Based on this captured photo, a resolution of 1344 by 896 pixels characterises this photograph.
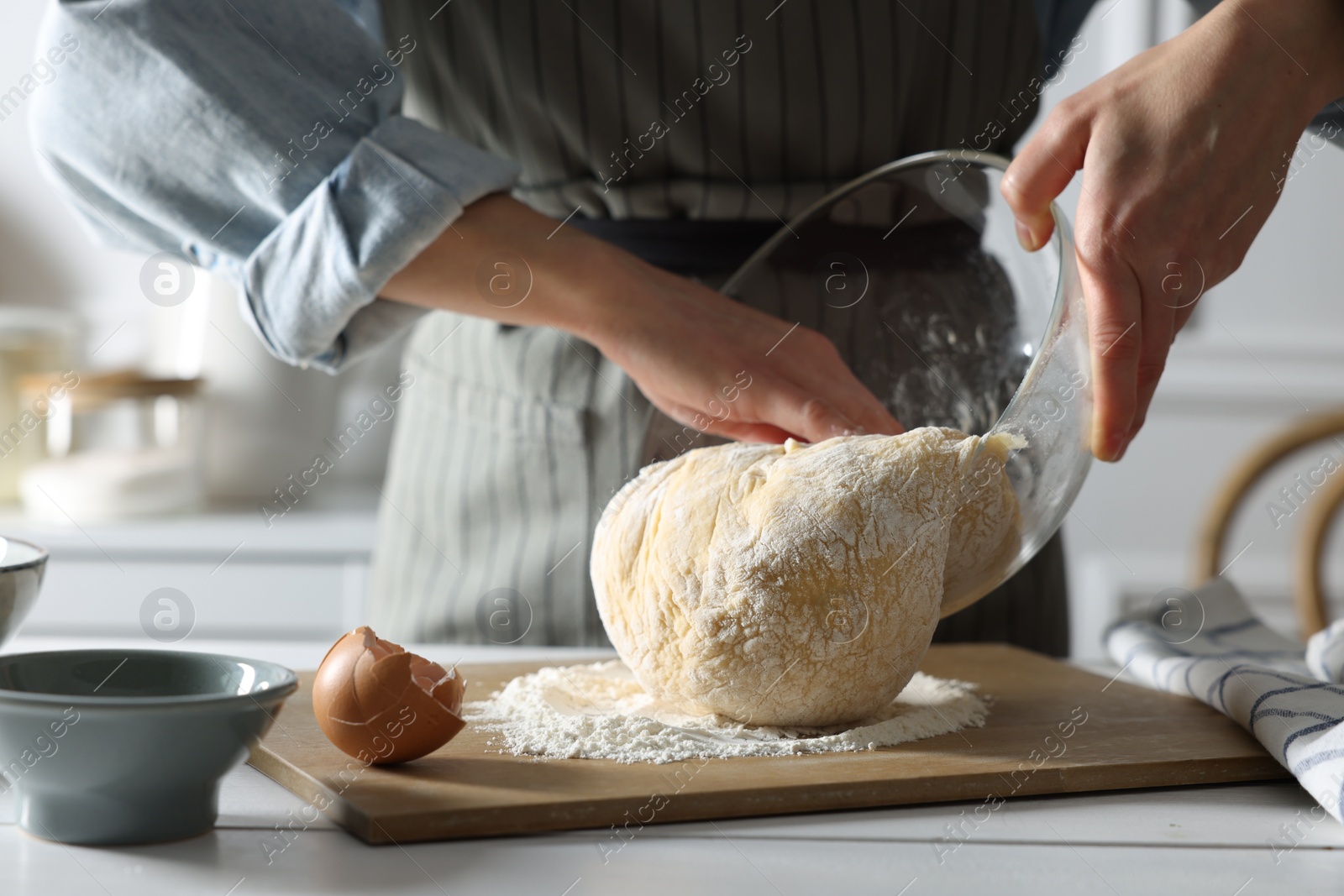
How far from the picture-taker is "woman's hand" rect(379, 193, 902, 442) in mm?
712

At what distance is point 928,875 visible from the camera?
0.48 metres

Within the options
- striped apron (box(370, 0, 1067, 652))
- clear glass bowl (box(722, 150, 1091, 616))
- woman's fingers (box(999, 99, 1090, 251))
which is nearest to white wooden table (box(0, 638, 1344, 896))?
clear glass bowl (box(722, 150, 1091, 616))

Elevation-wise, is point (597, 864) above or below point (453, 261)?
below

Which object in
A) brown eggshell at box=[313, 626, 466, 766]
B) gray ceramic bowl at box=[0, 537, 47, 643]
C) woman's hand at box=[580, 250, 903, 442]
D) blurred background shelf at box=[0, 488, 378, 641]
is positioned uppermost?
woman's hand at box=[580, 250, 903, 442]

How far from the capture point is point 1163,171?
613 millimetres

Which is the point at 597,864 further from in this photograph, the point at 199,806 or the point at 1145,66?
the point at 1145,66

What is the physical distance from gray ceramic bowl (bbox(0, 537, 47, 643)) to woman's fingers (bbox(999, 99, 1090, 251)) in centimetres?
52

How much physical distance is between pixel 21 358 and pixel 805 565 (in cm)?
152

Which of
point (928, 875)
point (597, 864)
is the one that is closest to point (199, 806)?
point (597, 864)

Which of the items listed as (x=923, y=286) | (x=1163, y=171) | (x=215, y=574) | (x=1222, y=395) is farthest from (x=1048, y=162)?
(x=1222, y=395)

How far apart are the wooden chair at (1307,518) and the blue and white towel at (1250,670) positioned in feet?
1.67

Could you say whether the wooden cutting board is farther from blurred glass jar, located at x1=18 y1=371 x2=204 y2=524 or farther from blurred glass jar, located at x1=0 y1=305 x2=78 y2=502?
blurred glass jar, located at x1=0 y1=305 x2=78 y2=502

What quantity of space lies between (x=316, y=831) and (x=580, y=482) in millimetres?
455

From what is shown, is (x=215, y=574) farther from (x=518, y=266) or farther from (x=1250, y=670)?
(x=1250, y=670)
